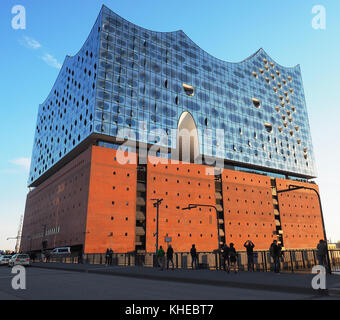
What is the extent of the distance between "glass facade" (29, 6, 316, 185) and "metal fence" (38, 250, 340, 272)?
2145 centimetres

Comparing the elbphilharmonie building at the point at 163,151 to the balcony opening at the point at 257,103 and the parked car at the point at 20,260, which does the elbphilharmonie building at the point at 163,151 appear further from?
the parked car at the point at 20,260

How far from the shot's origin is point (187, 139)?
63031 mm

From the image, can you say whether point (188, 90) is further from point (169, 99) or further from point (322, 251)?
point (322, 251)

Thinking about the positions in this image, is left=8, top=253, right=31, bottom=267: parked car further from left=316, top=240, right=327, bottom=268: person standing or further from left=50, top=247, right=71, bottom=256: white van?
left=316, top=240, right=327, bottom=268: person standing

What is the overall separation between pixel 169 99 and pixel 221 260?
41.5m

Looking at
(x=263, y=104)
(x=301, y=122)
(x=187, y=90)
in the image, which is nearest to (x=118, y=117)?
(x=187, y=90)

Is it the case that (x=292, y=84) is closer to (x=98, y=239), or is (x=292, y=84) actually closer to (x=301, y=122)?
(x=301, y=122)

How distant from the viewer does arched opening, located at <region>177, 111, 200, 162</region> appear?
6238cm

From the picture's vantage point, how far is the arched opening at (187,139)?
62.4 m

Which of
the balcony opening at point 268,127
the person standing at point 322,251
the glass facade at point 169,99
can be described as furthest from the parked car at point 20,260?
the balcony opening at point 268,127

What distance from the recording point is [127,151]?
5384 cm

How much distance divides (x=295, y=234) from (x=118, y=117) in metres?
52.6

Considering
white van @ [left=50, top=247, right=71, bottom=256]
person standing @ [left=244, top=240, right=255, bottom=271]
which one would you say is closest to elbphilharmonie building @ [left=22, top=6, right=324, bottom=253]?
white van @ [left=50, top=247, right=71, bottom=256]

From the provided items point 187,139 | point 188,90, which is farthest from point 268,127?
point 187,139
